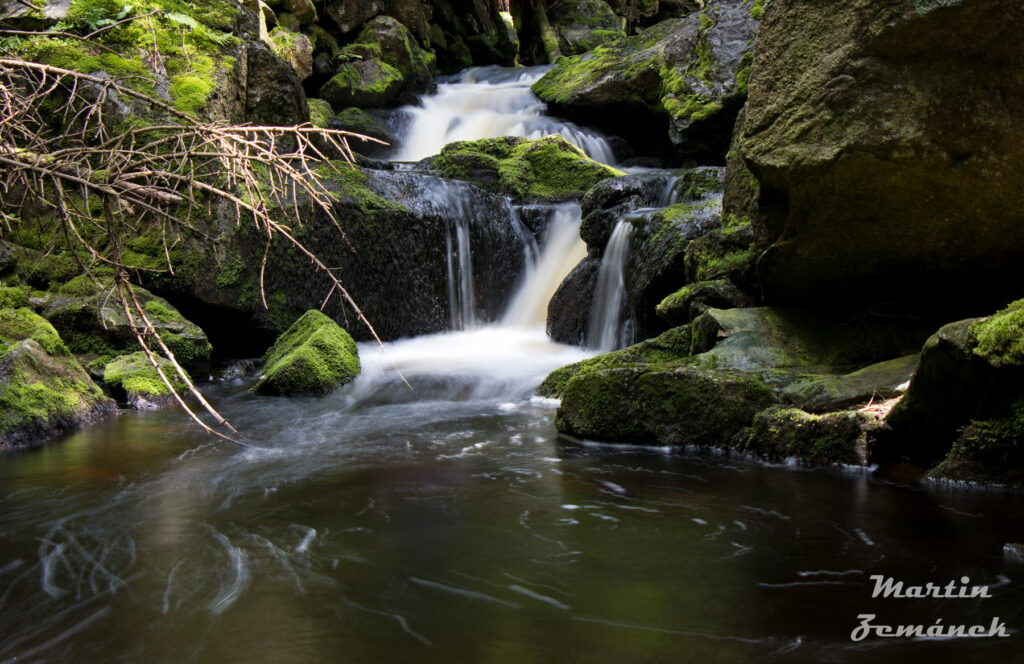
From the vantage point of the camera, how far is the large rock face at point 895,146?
420 cm

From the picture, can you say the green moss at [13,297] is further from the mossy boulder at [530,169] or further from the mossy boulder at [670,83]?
the mossy boulder at [670,83]

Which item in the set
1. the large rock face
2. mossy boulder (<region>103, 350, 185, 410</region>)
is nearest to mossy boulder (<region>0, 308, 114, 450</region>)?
mossy boulder (<region>103, 350, 185, 410</region>)

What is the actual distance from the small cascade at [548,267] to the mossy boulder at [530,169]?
723 mm

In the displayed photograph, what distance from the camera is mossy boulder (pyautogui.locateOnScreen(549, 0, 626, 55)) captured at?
25.4m

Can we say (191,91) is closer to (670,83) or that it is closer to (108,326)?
(108,326)

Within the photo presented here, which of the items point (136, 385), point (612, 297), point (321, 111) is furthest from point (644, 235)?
point (321, 111)

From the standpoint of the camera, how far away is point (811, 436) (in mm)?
4766

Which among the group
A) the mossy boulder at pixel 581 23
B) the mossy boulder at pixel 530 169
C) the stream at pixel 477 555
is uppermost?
the mossy boulder at pixel 581 23

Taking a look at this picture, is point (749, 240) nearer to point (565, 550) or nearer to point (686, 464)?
point (686, 464)

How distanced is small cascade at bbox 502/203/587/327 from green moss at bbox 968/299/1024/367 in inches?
334

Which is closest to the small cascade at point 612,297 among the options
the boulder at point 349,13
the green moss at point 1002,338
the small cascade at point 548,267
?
the small cascade at point 548,267

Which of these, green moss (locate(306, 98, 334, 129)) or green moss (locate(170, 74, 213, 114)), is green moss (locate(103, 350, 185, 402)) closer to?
green moss (locate(170, 74, 213, 114))

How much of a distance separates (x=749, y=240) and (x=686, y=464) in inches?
115

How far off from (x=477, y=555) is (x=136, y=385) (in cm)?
586
